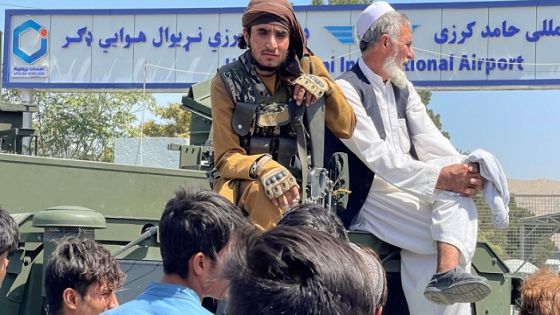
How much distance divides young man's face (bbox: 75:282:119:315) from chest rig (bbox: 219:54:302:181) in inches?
33.1

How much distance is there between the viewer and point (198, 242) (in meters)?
2.72

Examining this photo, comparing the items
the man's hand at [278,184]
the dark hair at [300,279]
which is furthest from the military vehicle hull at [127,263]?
the dark hair at [300,279]

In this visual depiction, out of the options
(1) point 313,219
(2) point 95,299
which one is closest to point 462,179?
(1) point 313,219

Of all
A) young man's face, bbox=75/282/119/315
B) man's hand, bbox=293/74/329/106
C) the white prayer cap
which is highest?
the white prayer cap

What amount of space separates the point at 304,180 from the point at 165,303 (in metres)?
1.35

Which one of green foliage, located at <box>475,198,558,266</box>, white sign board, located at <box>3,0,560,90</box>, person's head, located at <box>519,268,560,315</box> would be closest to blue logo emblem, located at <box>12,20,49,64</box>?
white sign board, located at <box>3,0,560,90</box>

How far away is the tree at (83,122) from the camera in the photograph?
2458 cm

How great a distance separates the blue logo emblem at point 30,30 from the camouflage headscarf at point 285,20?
16980 millimetres

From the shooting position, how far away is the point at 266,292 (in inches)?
61.2

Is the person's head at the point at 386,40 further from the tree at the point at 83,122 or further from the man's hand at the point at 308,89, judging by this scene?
the tree at the point at 83,122

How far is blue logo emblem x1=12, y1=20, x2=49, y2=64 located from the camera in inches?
787

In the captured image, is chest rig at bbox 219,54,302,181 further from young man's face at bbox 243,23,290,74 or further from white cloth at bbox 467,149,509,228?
white cloth at bbox 467,149,509,228

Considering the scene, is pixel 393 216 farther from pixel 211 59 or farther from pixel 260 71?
pixel 211 59

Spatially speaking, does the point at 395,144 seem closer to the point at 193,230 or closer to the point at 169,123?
the point at 193,230
